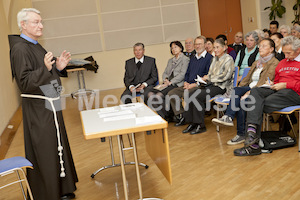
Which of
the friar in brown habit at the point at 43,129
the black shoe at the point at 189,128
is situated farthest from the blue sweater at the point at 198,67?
the friar in brown habit at the point at 43,129

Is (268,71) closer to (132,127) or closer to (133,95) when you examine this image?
(133,95)

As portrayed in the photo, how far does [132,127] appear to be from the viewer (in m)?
2.59

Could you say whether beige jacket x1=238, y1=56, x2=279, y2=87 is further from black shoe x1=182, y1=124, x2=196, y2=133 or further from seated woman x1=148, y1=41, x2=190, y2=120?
seated woman x1=148, y1=41, x2=190, y2=120

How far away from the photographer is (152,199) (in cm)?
312

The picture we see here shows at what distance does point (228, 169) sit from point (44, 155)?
1854 mm

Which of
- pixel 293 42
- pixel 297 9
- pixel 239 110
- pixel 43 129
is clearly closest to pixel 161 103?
pixel 239 110

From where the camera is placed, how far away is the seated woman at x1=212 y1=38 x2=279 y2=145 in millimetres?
4543

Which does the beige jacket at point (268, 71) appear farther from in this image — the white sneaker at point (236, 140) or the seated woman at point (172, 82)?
the seated woman at point (172, 82)

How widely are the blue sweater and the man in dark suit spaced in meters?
0.62

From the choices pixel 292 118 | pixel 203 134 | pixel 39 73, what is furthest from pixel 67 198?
pixel 292 118

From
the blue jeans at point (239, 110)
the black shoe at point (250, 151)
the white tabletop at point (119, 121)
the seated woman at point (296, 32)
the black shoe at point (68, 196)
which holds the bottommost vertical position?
the black shoe at point (68, 196)

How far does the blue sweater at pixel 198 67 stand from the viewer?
571cm

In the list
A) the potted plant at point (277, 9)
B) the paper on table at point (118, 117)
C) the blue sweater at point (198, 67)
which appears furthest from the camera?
the potted plant at point (277, 9)

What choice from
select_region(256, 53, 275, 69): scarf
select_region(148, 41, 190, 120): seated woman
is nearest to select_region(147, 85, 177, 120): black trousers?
select_region(148, 41, 190, 120): seated woman
